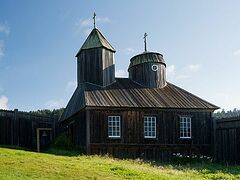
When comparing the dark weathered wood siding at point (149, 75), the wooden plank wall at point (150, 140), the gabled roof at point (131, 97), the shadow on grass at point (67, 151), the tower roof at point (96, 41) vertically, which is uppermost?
the tower roof at point (96, 41)

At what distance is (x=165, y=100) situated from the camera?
30.3 m

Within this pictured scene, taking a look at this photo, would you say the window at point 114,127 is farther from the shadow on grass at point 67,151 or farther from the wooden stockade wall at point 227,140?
the wooden stockade wall at point 227,140

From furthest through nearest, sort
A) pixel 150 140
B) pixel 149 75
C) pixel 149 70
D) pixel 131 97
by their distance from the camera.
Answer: pixel 149 70 → pixel 149 75 → pixel 131 97 → pixel 150 140

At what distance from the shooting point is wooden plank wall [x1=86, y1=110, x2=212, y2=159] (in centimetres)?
2773

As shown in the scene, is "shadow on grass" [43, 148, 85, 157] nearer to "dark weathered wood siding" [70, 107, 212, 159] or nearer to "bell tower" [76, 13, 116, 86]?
"dark weathered wood siding" [70, 107, 212, 159]

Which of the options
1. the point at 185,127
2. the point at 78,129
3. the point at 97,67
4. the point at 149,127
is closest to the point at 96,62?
the point at 97,67

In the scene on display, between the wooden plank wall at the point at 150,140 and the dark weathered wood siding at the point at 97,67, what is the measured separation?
4.09 meters

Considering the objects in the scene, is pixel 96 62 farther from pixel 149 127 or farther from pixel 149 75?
pixel 149 127

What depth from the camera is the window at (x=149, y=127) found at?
94.9 feet

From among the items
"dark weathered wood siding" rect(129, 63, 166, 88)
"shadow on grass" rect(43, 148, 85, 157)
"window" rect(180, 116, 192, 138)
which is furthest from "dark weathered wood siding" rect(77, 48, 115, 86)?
"window" rect(180, 116, 192, 138)

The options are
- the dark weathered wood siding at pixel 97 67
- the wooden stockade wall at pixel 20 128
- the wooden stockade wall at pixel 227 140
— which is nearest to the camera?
the wooden stockade wall at pixel 227 140

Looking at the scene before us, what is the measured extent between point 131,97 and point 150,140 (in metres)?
3.44

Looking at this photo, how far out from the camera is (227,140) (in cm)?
2866

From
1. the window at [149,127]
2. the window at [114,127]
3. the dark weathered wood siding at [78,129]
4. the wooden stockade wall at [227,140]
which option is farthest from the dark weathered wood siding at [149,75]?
the dark weathered wood siding at [78,129]
